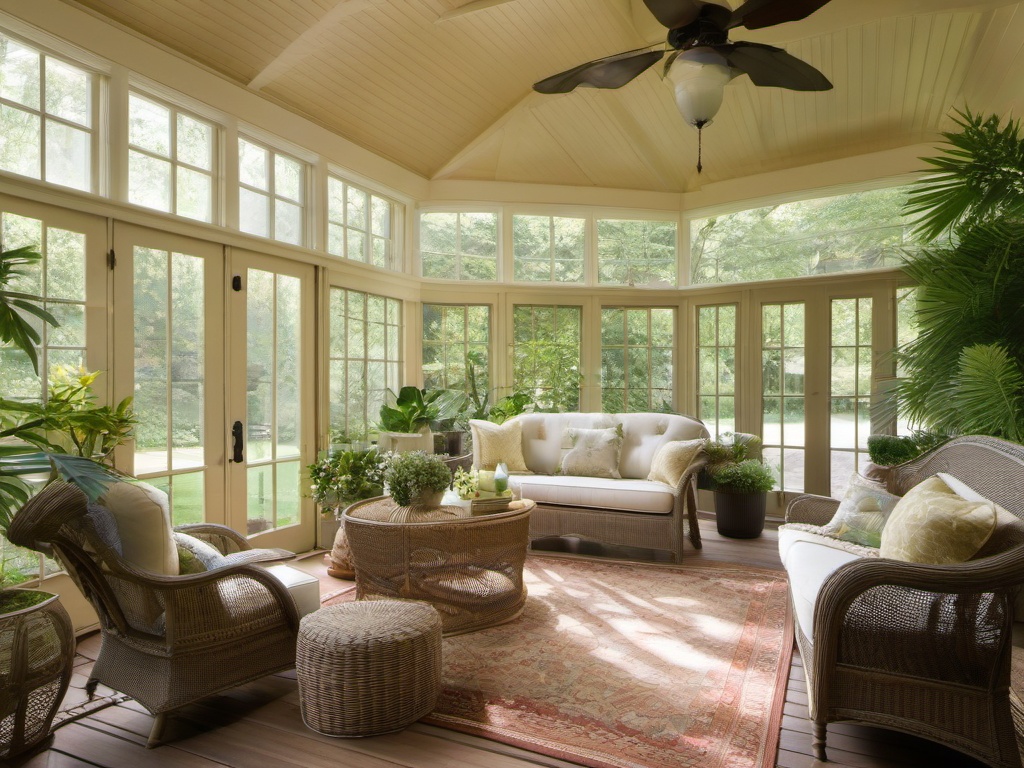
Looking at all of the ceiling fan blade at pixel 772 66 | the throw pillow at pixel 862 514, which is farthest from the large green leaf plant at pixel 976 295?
the ceiling fan blade at pixel 772 66

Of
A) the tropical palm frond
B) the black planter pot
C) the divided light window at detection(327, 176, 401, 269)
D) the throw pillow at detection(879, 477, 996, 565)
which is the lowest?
the black planter pot

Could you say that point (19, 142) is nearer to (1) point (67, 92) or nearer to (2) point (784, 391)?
(1) point (67, 92)

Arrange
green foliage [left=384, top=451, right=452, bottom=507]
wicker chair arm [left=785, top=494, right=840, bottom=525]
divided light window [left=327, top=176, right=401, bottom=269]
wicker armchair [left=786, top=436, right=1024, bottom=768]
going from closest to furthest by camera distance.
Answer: wicker armchair [left=786, top=436, right=1024, bottom=768] < green foliage [left=384, top=451, right=452, bottom=507] < wicker chair arm [left=785, top=494, right=840, bottom=525] < divided light window [left=327, top=176, right=401, bottom=269]

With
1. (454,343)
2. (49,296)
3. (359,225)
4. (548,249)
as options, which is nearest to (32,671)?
(49,296)

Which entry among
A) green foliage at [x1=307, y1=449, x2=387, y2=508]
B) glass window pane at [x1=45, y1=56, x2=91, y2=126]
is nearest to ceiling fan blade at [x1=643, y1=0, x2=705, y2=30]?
glass window pane at [x1=45, y1=56, x2=91, y2=126]

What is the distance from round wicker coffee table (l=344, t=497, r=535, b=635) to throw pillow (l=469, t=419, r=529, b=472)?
1914mm

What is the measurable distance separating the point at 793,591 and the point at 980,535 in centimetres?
83

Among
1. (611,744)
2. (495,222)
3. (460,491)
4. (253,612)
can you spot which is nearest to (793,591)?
(611,744)

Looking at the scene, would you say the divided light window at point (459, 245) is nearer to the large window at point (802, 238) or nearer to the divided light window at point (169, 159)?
the large window at point (802, 238)

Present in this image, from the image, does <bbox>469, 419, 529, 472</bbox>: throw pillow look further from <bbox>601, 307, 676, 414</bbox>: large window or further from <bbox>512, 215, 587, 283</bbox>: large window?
<bbox>512, 215, 587, 283</bbox>: large window

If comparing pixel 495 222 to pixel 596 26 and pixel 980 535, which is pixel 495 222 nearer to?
pixel 596 26

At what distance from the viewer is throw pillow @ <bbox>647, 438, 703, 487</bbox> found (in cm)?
485

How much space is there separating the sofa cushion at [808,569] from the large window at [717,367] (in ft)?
10.3

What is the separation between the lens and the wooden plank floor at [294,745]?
2283mm
